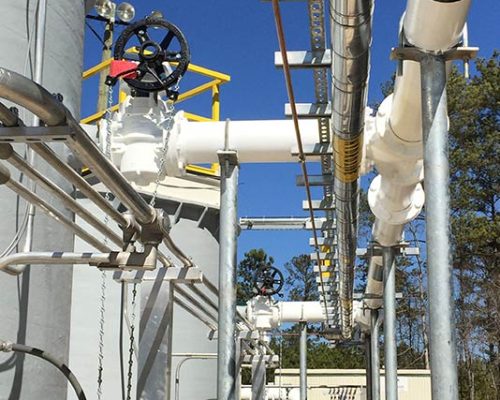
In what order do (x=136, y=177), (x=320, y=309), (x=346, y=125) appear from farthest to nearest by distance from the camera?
(x=320, y=309)
(x=136, y=177)
(x=346, y=125)

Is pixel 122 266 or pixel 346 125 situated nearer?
pixel 122 266

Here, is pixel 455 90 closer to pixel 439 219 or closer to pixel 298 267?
pixel 298 267

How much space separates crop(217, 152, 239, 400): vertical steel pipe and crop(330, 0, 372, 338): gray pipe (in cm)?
79

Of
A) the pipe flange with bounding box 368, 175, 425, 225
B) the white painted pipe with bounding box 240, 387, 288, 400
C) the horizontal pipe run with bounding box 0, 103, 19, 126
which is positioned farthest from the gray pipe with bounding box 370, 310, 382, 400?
the horizontal pipe run with bounding box 0, 103, 19, 126

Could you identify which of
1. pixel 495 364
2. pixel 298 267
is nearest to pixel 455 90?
pixel 495 364

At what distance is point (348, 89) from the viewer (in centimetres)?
469

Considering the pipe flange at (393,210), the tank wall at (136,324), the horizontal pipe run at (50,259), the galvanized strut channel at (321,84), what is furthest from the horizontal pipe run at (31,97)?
the pipe flange at (393,210)

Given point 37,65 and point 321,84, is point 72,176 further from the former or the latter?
point 321,84

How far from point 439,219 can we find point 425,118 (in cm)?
52

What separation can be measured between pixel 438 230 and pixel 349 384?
62.2ft

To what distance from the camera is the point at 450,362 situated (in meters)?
3.78

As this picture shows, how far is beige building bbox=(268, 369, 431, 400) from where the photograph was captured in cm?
2111

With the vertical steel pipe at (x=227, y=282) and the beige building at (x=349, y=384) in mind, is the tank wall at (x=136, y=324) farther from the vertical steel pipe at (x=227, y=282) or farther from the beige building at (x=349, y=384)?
the beige building at (x=349, y=384)

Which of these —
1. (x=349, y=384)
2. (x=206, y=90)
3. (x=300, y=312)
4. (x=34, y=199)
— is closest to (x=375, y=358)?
(x=300, y=312)
